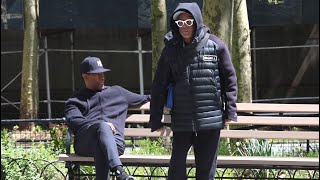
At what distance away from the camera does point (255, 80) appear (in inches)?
618

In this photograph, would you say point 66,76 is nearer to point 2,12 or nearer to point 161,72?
point 2,12

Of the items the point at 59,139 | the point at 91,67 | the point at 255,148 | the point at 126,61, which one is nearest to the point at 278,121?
the point at 255,148

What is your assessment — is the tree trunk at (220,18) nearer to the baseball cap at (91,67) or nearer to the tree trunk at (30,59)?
the baseball cap at (91,67)

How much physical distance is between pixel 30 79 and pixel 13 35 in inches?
180

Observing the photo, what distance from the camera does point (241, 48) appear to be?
849 cm

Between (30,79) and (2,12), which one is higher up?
(2,12)

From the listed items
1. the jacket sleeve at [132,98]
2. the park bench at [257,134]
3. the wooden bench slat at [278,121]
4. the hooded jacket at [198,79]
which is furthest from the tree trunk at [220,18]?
the hooded jacket at [198,79]

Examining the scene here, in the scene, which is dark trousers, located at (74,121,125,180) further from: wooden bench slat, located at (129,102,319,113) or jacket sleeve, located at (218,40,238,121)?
jacket sleeve, located at (218,40,238,121)

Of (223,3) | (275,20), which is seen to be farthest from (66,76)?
(223,3)

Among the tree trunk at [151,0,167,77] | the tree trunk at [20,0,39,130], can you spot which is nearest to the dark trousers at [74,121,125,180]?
the tree trunk at [151,0,167,77]

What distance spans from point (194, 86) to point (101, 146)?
1.08 m

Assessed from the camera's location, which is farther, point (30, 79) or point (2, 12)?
point (2, 12)

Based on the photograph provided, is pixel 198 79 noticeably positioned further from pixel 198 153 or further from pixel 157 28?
pixel 157 28

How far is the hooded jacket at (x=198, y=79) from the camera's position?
4789mm
